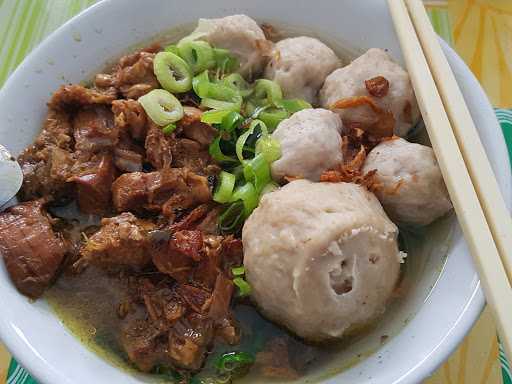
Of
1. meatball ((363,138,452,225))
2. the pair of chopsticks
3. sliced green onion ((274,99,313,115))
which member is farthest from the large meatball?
sliced green onion ((274,99,313,115))

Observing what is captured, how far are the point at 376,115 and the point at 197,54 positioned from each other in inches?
31.3

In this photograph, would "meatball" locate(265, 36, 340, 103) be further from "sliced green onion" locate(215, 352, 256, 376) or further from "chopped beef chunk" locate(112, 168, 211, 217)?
"sliced green onion" locate(215, 352, 256, 376)

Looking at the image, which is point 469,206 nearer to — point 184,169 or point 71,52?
point 184,169

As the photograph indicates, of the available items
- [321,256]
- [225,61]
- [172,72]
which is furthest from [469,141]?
[172,72]

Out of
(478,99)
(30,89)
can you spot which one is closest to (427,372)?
(478,99)

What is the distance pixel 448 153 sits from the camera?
1898mm

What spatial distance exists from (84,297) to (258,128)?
928 millimetres

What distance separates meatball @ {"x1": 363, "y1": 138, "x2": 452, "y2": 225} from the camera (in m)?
2.00

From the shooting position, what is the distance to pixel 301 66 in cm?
237

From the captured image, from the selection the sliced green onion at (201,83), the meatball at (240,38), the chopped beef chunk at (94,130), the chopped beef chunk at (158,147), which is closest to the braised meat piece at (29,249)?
the chopped beef chunk at (94,130)

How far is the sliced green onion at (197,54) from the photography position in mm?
2410

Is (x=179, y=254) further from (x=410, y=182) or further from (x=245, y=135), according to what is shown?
(x=410, y=182)

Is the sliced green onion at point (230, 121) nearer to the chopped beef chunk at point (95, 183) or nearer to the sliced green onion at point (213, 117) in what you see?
the sliced green onion at point (213, 117)

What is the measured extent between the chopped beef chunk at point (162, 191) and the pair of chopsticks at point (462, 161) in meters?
0.87
